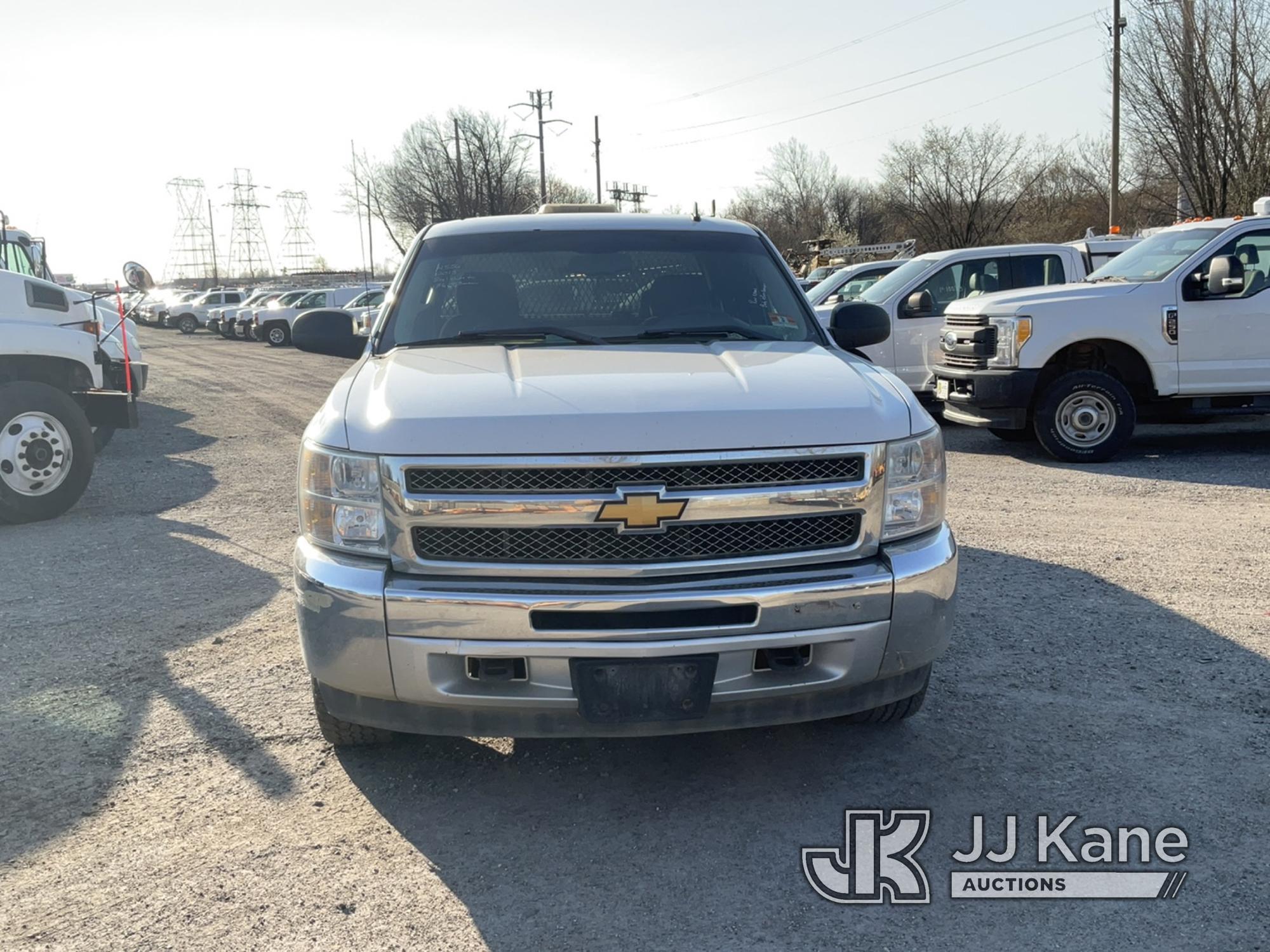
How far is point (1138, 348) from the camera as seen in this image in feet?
30.1

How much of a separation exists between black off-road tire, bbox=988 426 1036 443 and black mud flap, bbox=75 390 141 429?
24.6 ft

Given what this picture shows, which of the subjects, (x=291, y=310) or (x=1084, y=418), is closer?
(x=1084, y=418)

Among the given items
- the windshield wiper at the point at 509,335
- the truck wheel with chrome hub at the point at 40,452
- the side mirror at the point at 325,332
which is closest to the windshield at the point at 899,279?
the truck wheel with chrome hub at the point at 40,452

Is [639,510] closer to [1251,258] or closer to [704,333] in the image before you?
[704,333]

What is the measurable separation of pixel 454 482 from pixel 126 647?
106 inches

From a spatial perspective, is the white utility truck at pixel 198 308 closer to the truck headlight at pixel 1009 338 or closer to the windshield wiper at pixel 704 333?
the truck headlight at pixel 1009 338

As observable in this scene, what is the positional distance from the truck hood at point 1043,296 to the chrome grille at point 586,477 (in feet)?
22.8

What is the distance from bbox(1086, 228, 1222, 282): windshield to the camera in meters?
9.34

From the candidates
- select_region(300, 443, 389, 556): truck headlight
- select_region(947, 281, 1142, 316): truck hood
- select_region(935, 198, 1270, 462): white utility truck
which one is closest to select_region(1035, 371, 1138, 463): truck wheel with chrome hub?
select_region(935, 198, 1270, 462): white utility truck

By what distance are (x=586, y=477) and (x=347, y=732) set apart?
128 cm

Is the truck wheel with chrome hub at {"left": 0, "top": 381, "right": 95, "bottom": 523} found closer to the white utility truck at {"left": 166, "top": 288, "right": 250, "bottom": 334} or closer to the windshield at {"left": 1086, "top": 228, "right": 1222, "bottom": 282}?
the windshield at {"left": 1086, "top": 228, "right": 1222, "bottom": 282}

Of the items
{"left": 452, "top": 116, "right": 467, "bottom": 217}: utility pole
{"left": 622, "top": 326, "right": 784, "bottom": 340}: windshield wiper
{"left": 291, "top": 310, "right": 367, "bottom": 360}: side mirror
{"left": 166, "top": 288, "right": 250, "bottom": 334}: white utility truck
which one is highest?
{"left": 452, "top": 116, "right": 467, "bottom": 217}: utility pole

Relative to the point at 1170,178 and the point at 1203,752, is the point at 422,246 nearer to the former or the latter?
the point at 1203,752

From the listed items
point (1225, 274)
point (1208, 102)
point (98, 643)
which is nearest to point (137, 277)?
point (98, 643)
